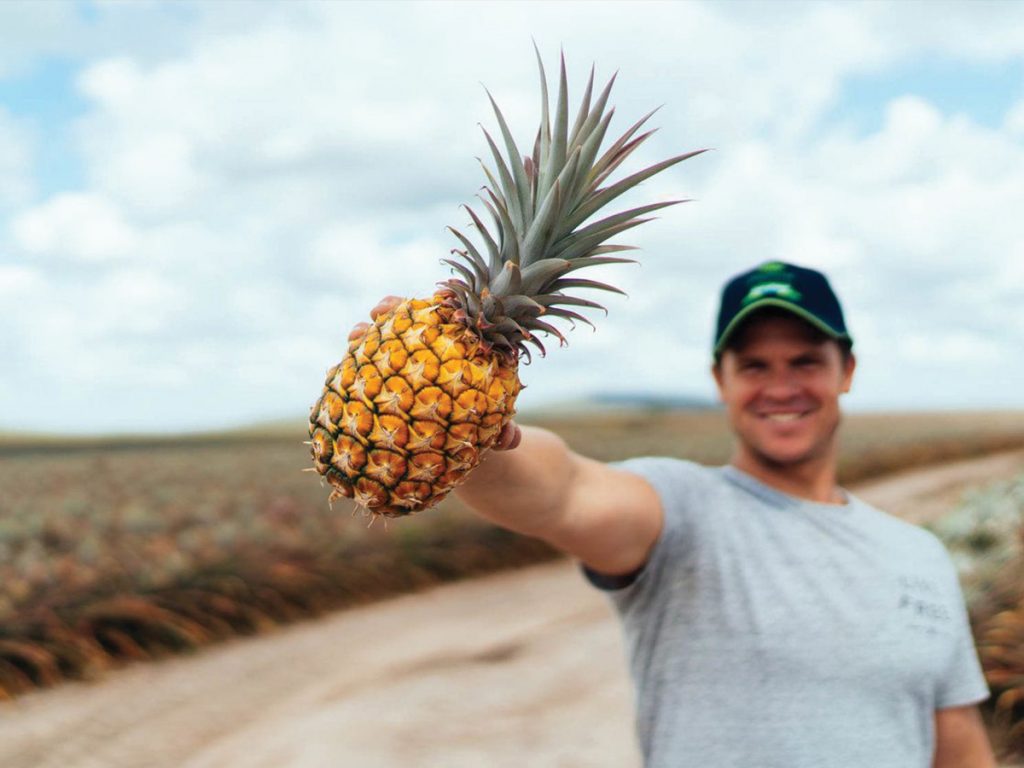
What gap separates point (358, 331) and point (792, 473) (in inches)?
57.7

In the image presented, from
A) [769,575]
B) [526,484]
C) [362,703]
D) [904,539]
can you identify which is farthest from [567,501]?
[362,703]

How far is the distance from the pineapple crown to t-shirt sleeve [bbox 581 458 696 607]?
0.78 meters

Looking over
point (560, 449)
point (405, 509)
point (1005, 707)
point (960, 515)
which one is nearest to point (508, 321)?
point (405, 509)

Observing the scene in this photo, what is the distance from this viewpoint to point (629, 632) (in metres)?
2.40

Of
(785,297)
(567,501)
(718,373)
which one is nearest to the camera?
(567,501)

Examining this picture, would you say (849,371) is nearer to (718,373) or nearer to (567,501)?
(718,373)

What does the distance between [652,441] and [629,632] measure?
18488 mm

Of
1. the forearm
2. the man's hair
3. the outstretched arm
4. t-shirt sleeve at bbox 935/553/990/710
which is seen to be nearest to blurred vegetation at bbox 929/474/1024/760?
t-shirt sleeve at bbox 935/553/990/710

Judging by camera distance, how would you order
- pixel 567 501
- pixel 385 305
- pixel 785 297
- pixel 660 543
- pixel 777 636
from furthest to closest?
pixel 785 297, pixel 660 543, pixel 777 636, pixel 567 501, pixel 385 305

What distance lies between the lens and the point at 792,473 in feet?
8.52

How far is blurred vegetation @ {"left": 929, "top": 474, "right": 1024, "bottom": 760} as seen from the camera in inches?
185

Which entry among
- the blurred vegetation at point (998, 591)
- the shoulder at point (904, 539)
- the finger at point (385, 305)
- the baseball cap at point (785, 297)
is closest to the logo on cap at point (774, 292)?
the baseball cap at point (785, 297)

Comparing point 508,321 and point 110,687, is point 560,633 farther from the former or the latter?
point 508,321

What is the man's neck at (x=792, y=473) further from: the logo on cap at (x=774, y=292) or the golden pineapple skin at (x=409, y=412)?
the golden pineapple skin at (x=409, y=412)
